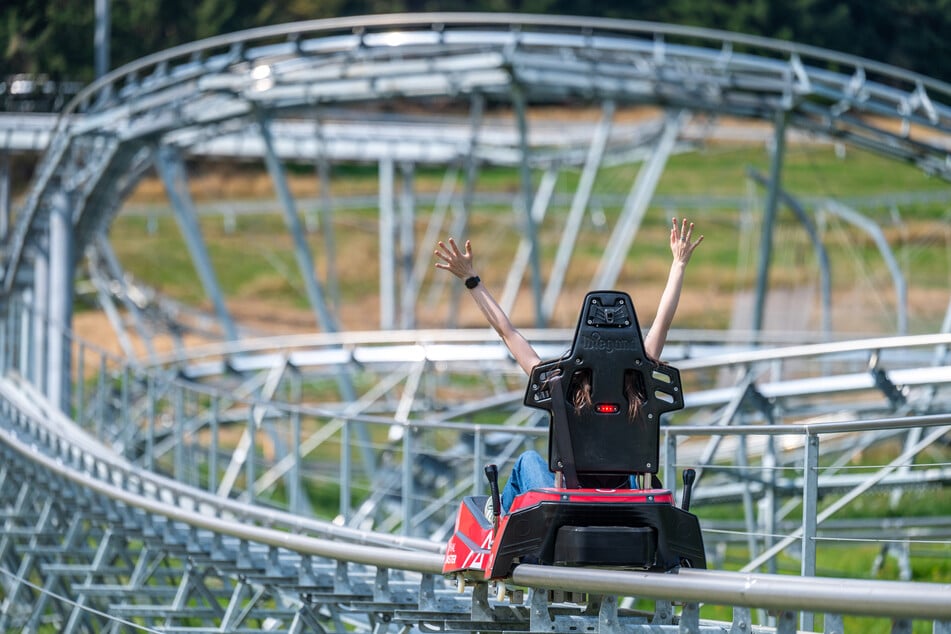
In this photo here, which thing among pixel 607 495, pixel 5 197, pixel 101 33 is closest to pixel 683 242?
pixel 607 495

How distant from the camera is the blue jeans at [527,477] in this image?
5.47 m

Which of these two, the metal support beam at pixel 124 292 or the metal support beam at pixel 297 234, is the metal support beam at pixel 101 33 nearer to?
the metal support beam at pixel 124 292

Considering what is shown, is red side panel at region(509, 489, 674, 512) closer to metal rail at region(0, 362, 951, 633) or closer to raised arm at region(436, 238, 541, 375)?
metal rail at region(0, 362, 951, 633)

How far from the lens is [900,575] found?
13875mm

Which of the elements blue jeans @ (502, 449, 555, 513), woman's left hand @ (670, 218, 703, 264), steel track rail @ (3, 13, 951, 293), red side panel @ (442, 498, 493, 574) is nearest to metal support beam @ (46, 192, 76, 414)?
steel track rail @ (3, 13, 951, 293)

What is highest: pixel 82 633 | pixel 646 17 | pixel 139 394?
pixel 646 17

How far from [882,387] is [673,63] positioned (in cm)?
830

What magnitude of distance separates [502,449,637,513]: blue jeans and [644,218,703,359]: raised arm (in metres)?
0.56

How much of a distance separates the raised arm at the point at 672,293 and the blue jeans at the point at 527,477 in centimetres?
56

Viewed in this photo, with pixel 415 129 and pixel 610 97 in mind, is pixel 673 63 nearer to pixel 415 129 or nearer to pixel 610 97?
pixel 610 97

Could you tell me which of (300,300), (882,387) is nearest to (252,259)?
(300,300)

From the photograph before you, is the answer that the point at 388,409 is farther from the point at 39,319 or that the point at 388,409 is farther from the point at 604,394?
the point at 604,394

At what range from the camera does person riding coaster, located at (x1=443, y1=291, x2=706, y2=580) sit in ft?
16.6

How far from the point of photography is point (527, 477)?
5500 millimetres
